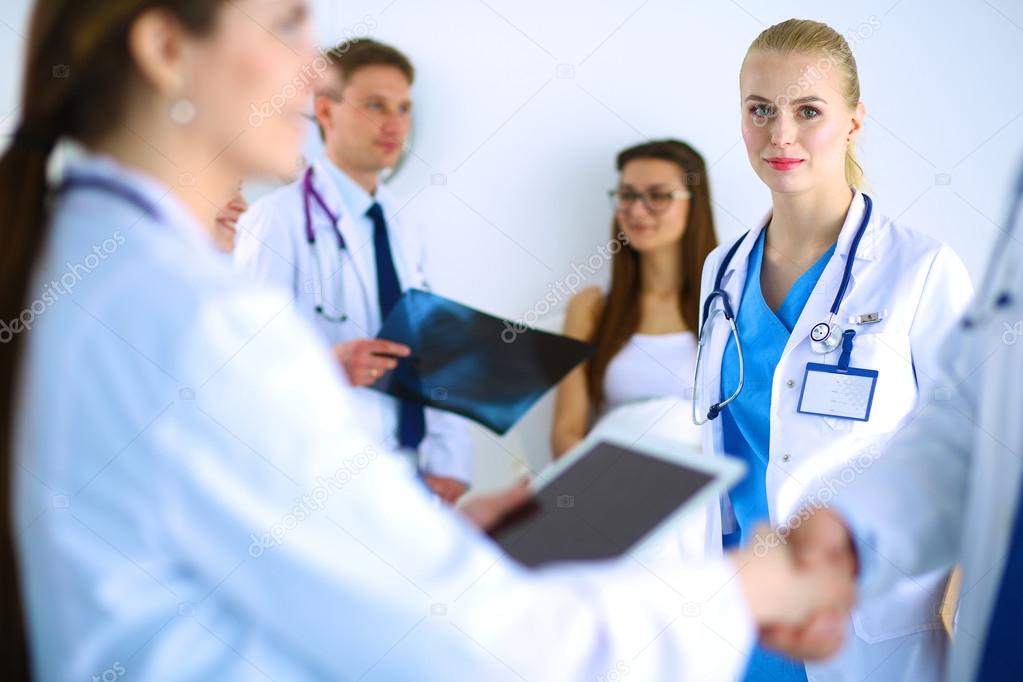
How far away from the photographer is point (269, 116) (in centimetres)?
95

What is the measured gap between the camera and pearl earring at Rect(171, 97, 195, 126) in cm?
90

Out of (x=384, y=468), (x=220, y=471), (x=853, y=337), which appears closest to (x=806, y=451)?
(x=853, y=337)

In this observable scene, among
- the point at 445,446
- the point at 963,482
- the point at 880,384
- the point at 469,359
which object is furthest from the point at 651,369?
the point at 963,482

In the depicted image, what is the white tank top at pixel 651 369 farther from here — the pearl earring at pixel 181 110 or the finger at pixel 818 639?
the pearl earring at pixel 181 110

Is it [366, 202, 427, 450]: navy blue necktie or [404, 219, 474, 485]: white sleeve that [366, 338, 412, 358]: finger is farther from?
[404, 219, 474, 485]: white sleeve

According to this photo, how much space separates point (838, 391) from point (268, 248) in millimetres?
1741

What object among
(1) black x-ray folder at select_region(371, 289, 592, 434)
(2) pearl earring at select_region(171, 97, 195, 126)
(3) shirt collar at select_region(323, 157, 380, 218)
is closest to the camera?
(2) pearl earring at select_region(171, 97, 195, 126)

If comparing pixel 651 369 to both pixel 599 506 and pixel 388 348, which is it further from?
pixel 599 506

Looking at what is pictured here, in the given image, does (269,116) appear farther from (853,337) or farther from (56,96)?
(853,337)

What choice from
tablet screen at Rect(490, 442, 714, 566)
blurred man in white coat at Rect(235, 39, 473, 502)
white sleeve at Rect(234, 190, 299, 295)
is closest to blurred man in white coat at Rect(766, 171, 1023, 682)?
tablet screen at Rect(490, 442, 714, 566)

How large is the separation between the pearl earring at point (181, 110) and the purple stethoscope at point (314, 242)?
1825mm

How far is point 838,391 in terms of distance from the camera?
1.72 meters

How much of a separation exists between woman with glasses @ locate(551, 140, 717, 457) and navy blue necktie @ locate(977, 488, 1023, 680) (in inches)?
73.4

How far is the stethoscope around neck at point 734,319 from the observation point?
1.75 meters
